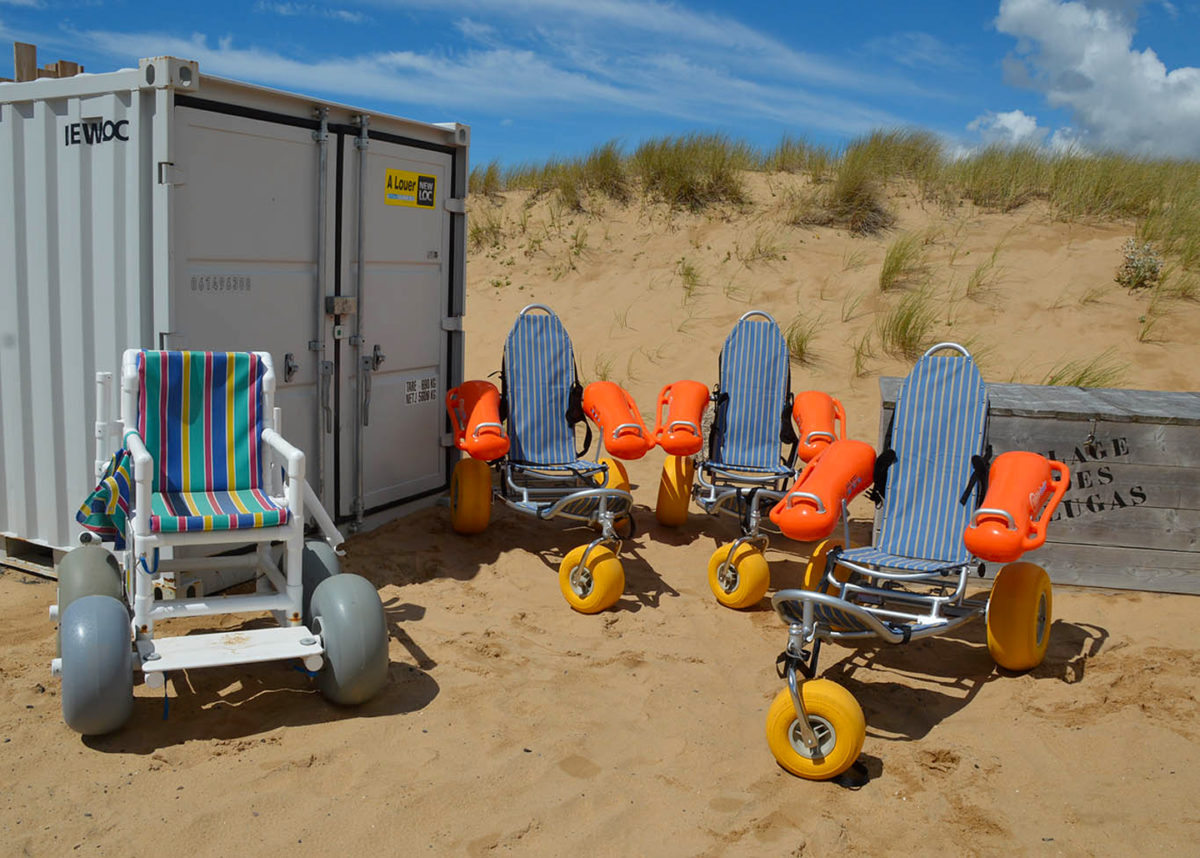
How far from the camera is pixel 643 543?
6398mm

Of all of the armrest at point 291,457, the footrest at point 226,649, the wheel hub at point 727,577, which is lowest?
the wheel hub at point 727,577

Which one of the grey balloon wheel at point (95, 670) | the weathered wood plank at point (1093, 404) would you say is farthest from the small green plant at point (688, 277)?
the grey balloon wheel at point (95, 670)

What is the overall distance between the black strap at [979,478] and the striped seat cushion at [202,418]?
10.3 ft

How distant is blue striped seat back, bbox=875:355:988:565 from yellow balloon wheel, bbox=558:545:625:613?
129 cm

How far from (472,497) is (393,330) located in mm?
1088

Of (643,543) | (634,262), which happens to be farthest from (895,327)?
(643,543)

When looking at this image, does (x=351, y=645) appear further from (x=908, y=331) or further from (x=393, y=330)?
(x=908, y=331)

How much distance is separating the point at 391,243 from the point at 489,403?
1085mm

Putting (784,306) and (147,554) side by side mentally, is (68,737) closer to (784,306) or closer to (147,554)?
(147,554)

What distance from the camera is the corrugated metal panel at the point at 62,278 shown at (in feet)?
15.5

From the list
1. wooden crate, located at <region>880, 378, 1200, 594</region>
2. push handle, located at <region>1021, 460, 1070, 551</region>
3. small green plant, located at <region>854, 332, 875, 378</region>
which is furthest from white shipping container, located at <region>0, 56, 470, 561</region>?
small green plant, located at <region>854, 332, 875, 378</region>

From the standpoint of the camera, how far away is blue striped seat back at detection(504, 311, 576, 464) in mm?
6484

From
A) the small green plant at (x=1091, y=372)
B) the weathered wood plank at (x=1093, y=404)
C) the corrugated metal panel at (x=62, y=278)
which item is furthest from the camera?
the small green plant at (x=1091, y=372)

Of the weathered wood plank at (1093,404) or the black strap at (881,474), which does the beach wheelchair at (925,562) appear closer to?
the black strap at (881,474)
